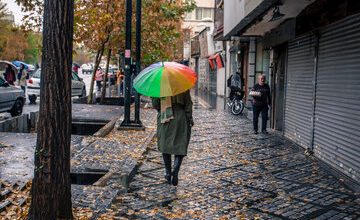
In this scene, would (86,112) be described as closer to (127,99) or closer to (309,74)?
(127,99)

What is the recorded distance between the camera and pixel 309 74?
35.0 ft

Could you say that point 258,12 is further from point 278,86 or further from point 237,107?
point 237,107

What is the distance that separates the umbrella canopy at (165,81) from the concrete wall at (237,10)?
3.25 meters

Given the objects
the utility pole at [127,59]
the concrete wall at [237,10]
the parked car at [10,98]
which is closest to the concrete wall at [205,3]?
the concrete wall at [237,10]

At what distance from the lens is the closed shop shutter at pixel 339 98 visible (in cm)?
774

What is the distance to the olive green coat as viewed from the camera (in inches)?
279

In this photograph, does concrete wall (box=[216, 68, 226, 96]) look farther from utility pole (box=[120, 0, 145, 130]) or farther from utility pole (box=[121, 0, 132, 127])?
utility pole (box=[121, 0, 132, 127])

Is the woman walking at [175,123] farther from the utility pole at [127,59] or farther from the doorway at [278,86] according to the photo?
the doorway at [278,86]

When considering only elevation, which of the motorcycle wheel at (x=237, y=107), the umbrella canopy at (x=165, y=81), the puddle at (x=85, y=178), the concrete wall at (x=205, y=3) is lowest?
the puddle at (x=85, y=178)

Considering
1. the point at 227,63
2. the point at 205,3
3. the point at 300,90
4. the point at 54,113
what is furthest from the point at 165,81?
the point at 205,3

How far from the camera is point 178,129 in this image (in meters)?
7.13

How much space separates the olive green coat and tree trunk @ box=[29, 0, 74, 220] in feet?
7.49

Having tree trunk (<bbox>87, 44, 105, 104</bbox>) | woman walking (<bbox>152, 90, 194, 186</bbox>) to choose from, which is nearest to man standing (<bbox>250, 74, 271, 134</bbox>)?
woman walking (<bbox>152, 90, 194, 186</bbox>)

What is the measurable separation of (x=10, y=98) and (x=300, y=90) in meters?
9.92
